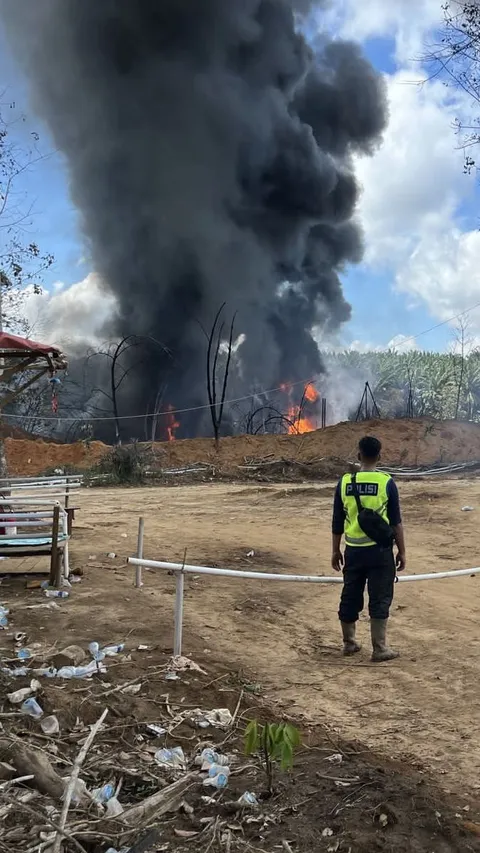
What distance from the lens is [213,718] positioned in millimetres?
3643

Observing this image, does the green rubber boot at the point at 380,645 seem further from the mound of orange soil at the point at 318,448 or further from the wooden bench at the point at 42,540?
the mound of orange soil at the point at 318,448

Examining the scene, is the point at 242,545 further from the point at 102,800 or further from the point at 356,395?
the point at 356,395

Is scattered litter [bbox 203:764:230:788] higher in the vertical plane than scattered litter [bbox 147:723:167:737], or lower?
lower

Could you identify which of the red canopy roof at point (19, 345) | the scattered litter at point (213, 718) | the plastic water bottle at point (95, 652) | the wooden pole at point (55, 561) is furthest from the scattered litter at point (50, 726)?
the red canopy roof at point (19, 345)

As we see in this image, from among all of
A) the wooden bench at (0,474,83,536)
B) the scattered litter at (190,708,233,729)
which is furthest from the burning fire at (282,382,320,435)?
the scattered litter at (190,708,233,729)

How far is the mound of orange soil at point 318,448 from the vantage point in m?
26.5

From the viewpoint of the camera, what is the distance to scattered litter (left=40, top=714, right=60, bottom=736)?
131 inches

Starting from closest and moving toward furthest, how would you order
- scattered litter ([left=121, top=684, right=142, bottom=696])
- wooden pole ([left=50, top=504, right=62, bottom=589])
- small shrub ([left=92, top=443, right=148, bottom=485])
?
scattered litter ([left=121, top=684, right=142, bottom=696]) → wooden pole ([left=50, top=504, right=62, bottom=589]) → small shrub ([left=92, top=443, right=148, bottom=485])

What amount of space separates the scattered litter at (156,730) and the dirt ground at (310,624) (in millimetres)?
919

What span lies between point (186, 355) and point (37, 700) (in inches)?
1675

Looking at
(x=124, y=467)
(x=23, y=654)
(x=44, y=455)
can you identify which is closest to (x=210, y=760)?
(x=23, y=654)

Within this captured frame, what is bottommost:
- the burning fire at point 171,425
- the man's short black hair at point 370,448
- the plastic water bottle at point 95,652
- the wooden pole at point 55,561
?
the plastic water bottle at point 95,652

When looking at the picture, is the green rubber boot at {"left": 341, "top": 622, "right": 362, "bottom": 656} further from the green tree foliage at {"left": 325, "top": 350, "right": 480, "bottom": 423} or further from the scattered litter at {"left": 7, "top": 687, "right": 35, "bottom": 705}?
the green tree foliage at {"left": 325, "top": 350, "right": 480, "bottom": 423}

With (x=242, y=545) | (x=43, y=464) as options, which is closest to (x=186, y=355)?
(x=43, y=464)
